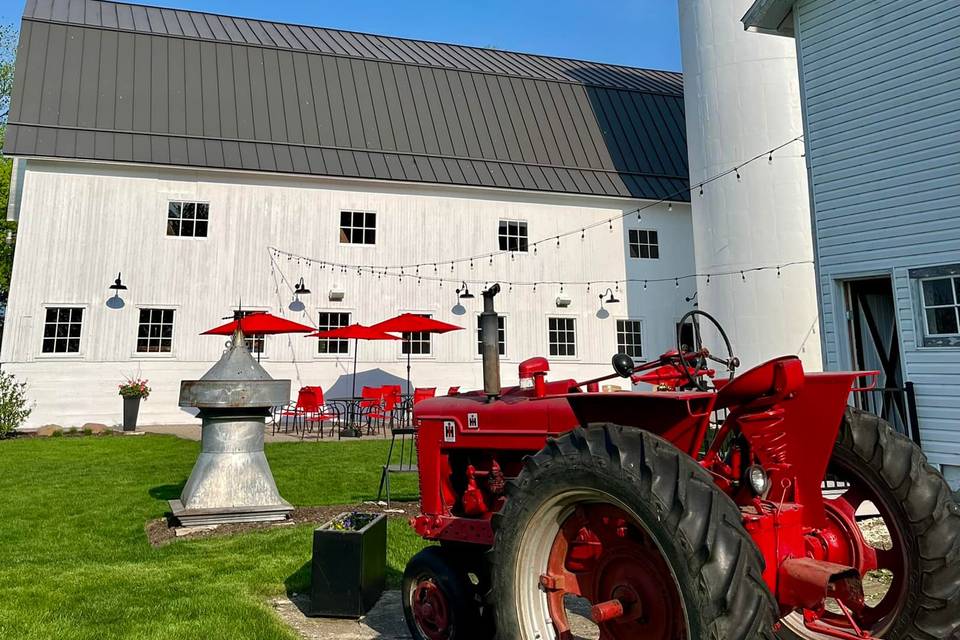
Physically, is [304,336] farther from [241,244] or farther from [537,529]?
[537,529]

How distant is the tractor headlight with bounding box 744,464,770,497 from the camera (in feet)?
7.88

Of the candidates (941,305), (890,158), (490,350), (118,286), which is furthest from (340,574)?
(118,286)

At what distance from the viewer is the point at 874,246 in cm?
855

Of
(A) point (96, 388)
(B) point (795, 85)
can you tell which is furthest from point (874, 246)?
(A) point (96, 388)

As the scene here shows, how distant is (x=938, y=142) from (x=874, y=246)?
1.46m

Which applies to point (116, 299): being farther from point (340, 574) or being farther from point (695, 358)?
point (695, 358)

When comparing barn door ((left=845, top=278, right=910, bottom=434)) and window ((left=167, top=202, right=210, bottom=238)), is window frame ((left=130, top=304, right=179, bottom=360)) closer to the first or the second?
window ((left=167, top=202, right=210, bottom=238))

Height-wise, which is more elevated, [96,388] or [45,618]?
[96,388]

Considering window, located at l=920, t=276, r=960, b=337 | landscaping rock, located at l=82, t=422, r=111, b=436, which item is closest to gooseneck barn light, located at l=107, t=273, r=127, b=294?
landscaping rock, located at l=82, t=422, r=111, b=436

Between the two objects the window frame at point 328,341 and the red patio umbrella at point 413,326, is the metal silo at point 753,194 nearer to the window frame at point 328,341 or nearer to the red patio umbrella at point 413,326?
the red patio umbrella at point 413,326

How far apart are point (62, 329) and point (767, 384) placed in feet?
53.4

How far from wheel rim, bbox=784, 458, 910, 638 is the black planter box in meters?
2.30

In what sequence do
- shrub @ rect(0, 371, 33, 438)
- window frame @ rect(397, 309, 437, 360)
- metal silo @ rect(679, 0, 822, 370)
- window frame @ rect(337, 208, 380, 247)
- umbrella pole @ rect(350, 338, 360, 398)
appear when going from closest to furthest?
1. metal silo @ rect(679, 0, 822, 370)
2. shrub @ rect(0, 371, 33, 438)
3. umbrella pole @ rect(350, 338, 360, 398)
4. window frame @ rect(397, 309, 437, 360)
5. window frame @ rect(337, 208, 380, 247)

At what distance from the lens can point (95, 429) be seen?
14.0m
